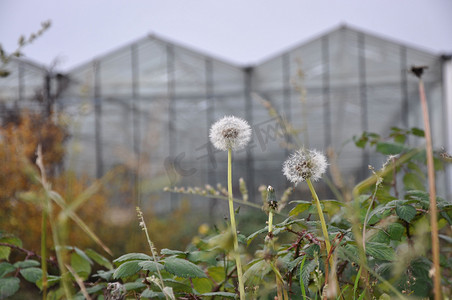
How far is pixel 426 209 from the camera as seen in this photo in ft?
3.05

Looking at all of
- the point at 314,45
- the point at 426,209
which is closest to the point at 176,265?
the point at 426,209

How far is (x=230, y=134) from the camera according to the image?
29.0 inches

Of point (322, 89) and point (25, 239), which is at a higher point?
point (322, 89)

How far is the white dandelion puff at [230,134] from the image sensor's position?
73cm

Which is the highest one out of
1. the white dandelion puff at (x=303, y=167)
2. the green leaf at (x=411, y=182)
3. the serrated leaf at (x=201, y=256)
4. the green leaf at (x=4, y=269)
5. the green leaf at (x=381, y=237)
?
the white dandelion puff at (x=303, y=167)

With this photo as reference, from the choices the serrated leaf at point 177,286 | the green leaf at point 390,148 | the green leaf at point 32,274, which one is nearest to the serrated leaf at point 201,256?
the serrated leaf at point 177,286

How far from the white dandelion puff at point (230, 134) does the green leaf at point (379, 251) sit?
0.90 ft

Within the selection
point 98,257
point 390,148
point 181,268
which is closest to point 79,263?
point 98,257

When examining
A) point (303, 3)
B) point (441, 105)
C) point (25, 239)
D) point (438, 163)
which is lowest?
point (25, 239)

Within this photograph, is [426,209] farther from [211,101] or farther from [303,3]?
[303,3]

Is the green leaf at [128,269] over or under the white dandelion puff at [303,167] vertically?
under

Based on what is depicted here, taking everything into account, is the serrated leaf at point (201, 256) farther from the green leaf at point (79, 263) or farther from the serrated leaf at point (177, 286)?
the green leaf at point (79, 263)

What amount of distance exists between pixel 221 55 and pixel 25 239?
8.23 m

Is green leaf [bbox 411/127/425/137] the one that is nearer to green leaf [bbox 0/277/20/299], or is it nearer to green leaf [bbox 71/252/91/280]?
green leaf [bbox 71/252/91/280]
